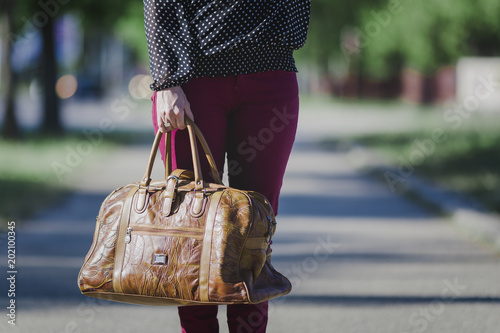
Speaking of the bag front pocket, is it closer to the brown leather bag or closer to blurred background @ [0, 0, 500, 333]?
the brown leather bag

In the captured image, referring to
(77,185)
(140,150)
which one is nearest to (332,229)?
(77,185)

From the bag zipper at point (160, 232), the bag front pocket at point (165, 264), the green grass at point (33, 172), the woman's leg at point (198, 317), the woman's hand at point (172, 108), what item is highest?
the woman's hand at point (172, 108)

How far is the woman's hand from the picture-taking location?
8.54 ft

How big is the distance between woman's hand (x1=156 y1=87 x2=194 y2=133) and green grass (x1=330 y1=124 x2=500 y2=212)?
5.75 m

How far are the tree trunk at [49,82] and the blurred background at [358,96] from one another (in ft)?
0.08

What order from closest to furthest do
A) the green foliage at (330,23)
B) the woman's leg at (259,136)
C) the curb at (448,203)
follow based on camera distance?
the woman's leg at (259,136) → the curb at (448,203) → the green foliage at (330,23)

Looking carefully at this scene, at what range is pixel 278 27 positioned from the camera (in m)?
2.68

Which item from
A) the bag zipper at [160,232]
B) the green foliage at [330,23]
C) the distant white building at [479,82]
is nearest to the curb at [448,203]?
the bag zipper at [160,232]

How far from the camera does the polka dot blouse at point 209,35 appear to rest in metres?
2.62

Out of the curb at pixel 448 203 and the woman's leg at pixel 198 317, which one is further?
the curb at pixel 448 203

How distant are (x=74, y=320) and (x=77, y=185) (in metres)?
6.09

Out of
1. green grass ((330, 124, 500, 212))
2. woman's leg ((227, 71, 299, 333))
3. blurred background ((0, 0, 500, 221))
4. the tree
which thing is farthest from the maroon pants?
the tree

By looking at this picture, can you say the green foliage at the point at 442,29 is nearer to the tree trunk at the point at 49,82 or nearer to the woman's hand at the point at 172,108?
the tree trunk at the point at 49,82

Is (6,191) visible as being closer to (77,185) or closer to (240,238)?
(77,185)
